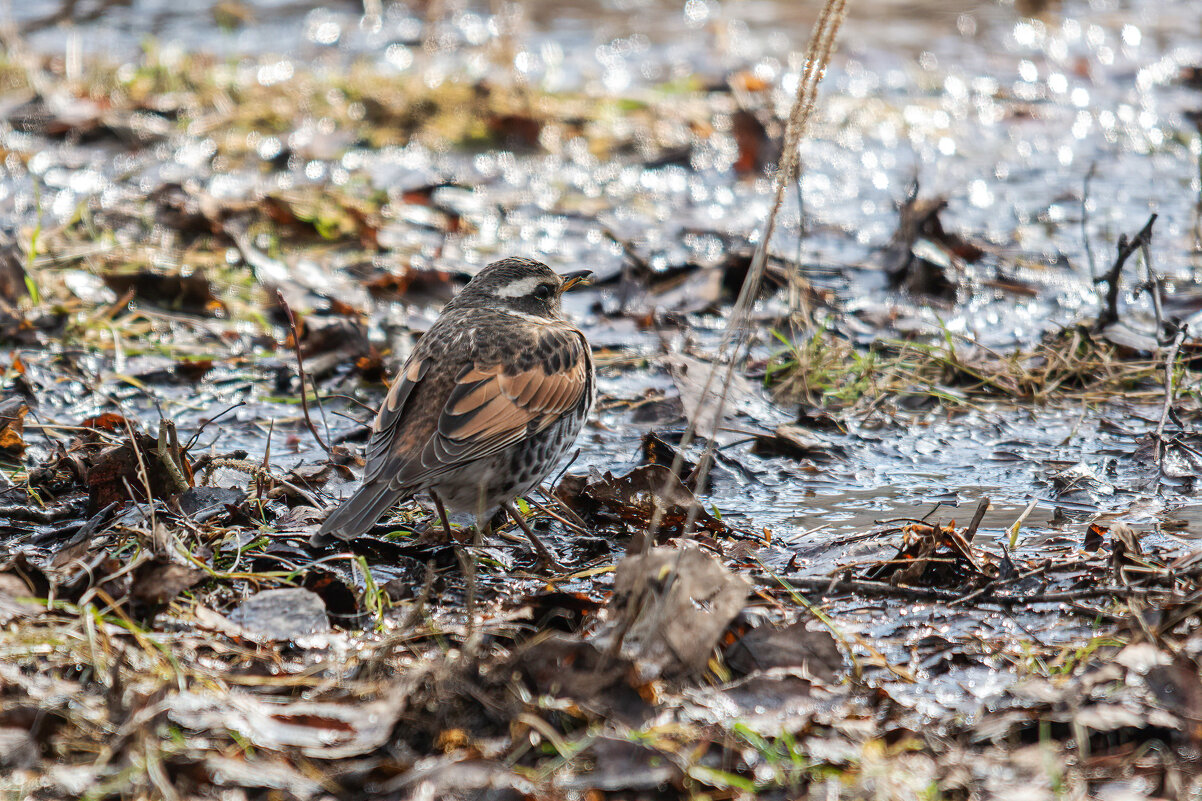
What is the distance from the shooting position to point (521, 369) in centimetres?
506

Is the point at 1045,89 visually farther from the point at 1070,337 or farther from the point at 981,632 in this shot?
the point at 981,632

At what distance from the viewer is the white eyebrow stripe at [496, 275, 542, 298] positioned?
5.72m

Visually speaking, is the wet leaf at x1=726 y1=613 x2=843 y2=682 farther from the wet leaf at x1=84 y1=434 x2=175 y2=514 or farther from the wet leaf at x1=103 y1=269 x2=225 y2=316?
the wet leaf at x1=103 y1=269 x2=225 y2=316

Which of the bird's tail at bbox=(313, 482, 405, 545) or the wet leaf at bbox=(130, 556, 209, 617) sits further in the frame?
the bird's tail at bbox=(313, 482, 405, 545)

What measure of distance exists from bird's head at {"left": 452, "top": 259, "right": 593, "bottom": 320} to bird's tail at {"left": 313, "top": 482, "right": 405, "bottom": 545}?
4.70ft

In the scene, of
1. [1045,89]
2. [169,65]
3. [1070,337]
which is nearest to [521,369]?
[1070,337]

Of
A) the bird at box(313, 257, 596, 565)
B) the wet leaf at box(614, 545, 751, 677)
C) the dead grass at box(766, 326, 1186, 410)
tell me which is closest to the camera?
the wet leaf at box(614, 545, 751, 677)

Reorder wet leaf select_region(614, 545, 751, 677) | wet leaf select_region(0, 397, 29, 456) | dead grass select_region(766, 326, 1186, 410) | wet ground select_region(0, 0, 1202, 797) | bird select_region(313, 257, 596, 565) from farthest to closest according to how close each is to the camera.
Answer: dead grass select_region(766, 326, 1186, 410) → wet leaf select_region(0, 397, 29, 456) → bird select_region(313, 257, 596, 565) → wet leaf select_region(614, 545, 751, 677) → wet ground select_region(0, 0, 1202, 797)

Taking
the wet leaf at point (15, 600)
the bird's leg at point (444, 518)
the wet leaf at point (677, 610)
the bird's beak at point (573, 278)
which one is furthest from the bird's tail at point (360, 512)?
the bird's beak at point (573, 278)

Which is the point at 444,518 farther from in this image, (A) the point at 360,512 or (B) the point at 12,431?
(B) the point at 12,431

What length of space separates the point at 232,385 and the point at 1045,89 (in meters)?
8.81

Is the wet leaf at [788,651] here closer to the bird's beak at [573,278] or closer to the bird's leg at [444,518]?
the bird's leg at [444,518]

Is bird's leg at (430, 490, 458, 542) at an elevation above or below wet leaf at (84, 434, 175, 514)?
below

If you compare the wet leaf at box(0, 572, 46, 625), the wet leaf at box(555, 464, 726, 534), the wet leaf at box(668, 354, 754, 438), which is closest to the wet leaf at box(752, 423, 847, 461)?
the wet leaf at box(668, 354, 754, 438)
